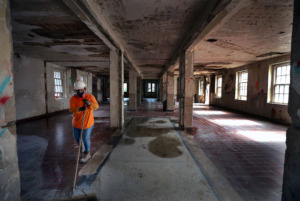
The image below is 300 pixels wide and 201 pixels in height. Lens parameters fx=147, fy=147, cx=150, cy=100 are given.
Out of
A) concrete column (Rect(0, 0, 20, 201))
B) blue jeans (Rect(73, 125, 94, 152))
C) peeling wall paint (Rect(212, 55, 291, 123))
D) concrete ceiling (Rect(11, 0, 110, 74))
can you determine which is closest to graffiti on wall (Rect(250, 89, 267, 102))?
peeling wall paint (Rect(212, 55, 291, 123))

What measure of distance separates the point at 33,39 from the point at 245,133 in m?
7.95

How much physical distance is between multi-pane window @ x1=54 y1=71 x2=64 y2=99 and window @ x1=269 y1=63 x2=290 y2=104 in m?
12.4

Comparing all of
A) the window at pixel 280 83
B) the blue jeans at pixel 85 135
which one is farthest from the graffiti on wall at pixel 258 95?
Answer: the blue jeans at pixel 85 135

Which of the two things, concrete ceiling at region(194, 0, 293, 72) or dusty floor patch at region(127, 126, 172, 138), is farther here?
dusty floor patch at region(127, 126, 172, 138)

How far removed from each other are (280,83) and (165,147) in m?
7.03

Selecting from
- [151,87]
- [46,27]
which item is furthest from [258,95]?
[151,87]

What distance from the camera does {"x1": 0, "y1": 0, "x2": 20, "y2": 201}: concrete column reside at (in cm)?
153

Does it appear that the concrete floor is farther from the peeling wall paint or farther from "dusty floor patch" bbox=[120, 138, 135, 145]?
the peeling wall paint

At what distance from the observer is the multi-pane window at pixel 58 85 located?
30.7 ft

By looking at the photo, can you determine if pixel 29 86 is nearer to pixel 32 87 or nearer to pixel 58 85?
pixel 32 87

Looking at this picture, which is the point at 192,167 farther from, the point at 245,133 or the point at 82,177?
the point at 245,133

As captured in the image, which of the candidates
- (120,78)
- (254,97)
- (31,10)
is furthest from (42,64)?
(254,97)

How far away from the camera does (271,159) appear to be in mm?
3258

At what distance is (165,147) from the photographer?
3.85 m
